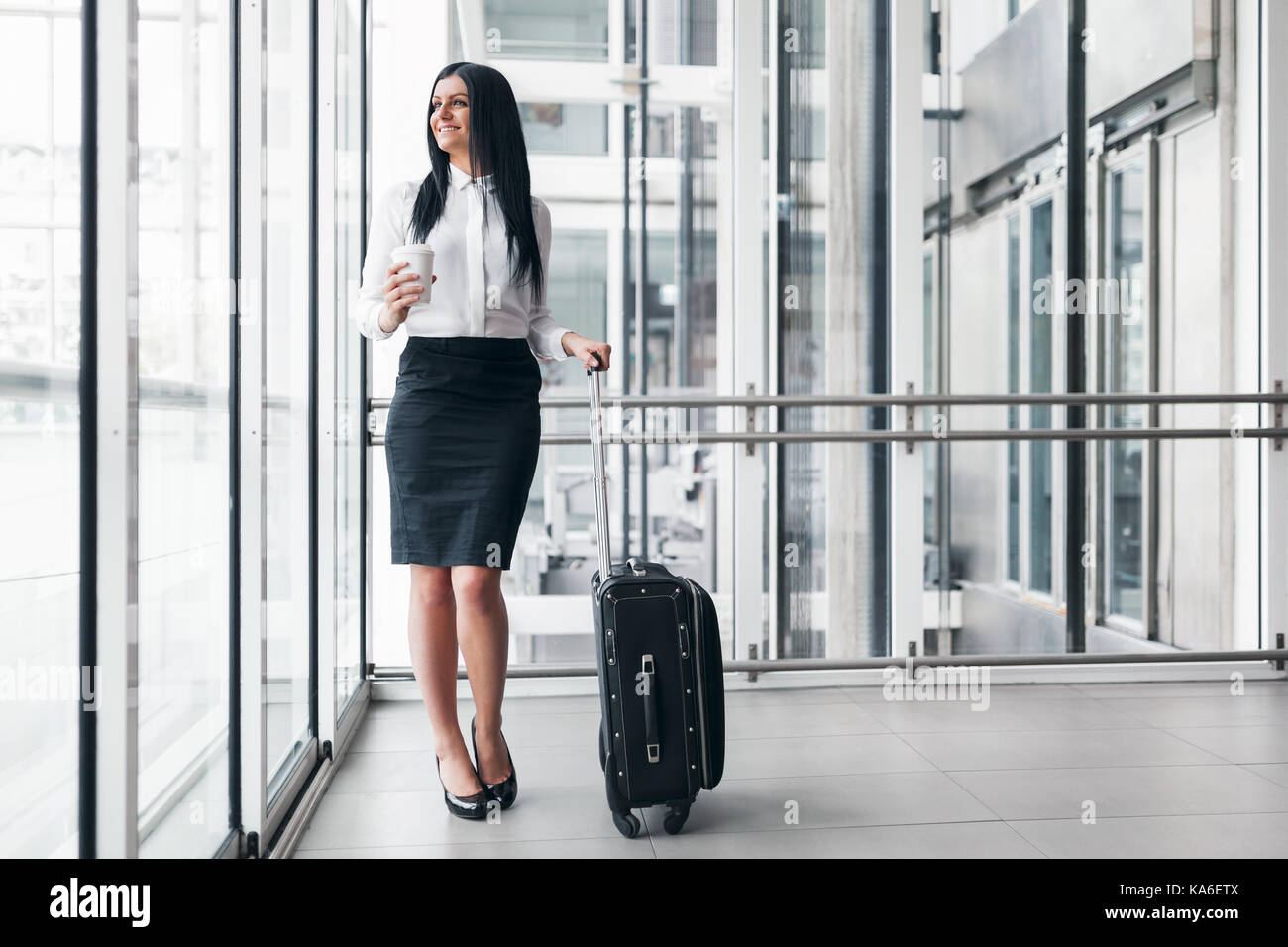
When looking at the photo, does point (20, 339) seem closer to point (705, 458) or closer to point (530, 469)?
point (530, 469)

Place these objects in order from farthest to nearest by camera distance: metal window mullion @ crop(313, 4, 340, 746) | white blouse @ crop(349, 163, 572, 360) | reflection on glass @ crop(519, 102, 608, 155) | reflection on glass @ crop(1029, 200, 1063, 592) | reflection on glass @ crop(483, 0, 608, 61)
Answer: reflection on glass @ crop(1029, 200, 1063, 592) → reflection on glass @ crop(519, 102, 608, 155) → reflection on glass @ crop(483, 0, 608, 61) → metal window mullion @ crop(313, 4, 340, 746) → white blouse @ crop(349, 163, 572, 360)

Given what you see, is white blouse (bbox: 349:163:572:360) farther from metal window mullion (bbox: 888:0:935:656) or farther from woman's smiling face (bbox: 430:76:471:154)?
metal window mullion (bbox: 888:0:935:656)

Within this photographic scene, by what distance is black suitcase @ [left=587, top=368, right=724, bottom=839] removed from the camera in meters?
1.79

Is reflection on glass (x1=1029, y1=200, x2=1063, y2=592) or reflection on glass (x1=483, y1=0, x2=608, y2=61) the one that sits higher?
reflection on glass (x1=483, y1=0, x2=608, y2=61)

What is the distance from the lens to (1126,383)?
3709mm

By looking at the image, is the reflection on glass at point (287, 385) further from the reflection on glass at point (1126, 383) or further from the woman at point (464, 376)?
the reflection on glass at point (1126, 383)

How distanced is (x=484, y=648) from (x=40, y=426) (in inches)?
42.2

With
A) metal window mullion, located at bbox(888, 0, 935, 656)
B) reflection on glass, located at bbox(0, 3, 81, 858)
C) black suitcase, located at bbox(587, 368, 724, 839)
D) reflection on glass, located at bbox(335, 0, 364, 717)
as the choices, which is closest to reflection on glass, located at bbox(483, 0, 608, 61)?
reflection on glass, located at bbox(335, 0, 364, 717)

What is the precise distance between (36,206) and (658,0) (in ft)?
8.64

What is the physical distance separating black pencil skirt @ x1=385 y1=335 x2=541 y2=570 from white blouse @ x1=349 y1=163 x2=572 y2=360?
3 centimetres

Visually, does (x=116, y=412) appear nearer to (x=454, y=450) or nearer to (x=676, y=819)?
(x=454, y=450)

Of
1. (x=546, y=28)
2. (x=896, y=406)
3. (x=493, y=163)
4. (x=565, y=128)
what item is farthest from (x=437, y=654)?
(x=546, y=28)

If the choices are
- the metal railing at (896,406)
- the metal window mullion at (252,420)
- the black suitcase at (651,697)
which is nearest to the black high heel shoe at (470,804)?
the black suitcase at (651,697)

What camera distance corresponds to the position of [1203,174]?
3373mm
